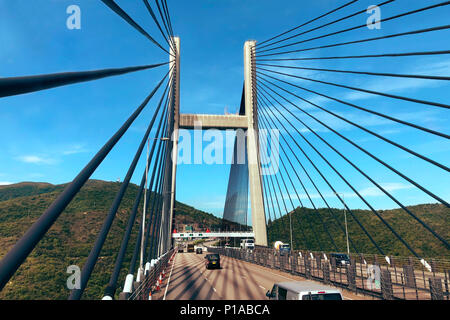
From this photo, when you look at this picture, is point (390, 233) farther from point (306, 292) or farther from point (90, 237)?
point (306, 292)

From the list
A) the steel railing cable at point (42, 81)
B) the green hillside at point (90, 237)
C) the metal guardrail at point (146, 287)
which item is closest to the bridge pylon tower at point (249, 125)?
the green hillside at point (90, 237)

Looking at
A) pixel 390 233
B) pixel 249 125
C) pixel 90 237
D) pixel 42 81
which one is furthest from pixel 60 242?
pixel 42 81

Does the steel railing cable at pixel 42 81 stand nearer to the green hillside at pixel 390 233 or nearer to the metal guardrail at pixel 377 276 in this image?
the metal guardrail at pixel 377 276
